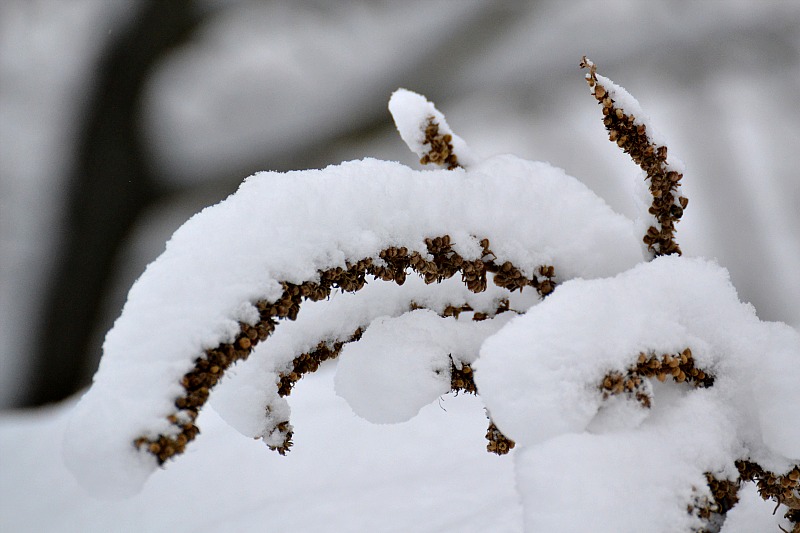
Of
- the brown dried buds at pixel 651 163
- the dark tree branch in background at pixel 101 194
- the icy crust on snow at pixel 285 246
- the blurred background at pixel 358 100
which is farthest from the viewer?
the dark tree branch in background at pixel 101 194

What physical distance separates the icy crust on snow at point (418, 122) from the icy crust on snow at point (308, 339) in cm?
11

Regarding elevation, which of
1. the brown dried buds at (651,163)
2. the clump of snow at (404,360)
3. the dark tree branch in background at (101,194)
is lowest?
the dark tree branch in background at (101,194)

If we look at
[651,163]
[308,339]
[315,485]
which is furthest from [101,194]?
[651,163]

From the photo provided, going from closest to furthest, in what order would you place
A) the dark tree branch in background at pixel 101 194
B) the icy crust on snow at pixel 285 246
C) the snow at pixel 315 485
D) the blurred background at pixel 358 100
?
the icy crust on snow at pixel 285 246, the snow at pixel 315 485, the blurred background at pixel 358 100, the dark tree branch in background at pixel 101 194

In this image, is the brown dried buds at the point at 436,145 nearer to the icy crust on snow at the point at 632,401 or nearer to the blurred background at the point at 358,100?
the icy crust on snow at the point at 632,401

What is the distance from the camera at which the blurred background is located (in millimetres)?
1864

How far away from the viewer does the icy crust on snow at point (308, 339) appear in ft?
1.63

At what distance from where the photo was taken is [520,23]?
1925mm

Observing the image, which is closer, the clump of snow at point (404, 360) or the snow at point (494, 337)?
the snow at point (494, 337)

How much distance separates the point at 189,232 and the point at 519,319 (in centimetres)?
22

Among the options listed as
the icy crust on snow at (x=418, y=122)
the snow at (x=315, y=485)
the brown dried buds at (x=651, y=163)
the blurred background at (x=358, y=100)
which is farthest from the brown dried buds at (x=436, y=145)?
the blurred background at (x=358, y=100)

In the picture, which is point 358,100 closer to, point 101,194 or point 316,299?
point 101,194

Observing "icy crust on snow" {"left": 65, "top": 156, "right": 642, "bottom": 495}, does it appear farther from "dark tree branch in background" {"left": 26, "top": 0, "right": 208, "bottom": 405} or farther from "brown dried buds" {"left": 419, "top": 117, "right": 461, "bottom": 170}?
"dark tree branch in background" {"left": 26, "top": 0, "right": 208, "bottom": 405}

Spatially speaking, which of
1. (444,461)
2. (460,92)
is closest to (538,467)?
(444,461)
